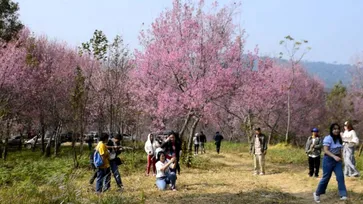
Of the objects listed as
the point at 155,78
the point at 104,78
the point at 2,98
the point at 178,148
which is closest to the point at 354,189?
the point at 178,148

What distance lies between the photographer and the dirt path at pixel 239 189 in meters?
9.57

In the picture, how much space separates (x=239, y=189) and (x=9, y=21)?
75.3 feet

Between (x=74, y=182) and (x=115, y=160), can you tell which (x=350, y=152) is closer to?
(x=115, y=160)

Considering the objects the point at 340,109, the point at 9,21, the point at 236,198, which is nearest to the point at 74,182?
the point at 236,198

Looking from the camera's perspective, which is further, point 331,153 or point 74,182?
point 74,182

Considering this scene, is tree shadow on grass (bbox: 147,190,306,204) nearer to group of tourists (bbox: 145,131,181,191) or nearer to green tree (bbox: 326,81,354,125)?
group of tourists (bbox: 145,131,181,191)

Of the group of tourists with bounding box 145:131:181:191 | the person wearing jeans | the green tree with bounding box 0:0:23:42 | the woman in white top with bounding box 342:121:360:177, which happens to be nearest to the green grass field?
the group of tourists with bounding box 145:131:181:191

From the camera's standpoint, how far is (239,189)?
11.3 meters

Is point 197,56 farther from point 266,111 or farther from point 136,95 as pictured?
point 266,111

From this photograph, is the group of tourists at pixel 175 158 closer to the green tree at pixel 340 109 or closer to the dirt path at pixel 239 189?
the dirt path at pixel 239 189

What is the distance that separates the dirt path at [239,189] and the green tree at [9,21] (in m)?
→ 18.1

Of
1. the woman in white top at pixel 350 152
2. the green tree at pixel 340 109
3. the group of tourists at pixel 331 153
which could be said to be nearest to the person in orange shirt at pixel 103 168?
the group of tourists at pixel 331 153

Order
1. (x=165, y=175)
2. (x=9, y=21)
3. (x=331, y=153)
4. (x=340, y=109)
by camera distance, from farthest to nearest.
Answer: (x=340, y=109) → (x=9, y=21) → (x=165, y=175) → (x=331, y=153)

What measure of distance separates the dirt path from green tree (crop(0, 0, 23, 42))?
18.1 metres
